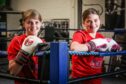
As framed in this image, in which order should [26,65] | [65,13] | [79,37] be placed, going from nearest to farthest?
[26,65] → [79,37] → [65,13]

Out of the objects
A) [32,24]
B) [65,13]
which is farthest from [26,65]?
[65,13]

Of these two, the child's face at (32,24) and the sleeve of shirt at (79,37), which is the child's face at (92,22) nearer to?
the sleeve of shirt at (79,37)

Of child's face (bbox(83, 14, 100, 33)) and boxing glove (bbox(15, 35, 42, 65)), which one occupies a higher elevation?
child's face (bbox(83, 14, 100, 33))

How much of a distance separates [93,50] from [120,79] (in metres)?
3.55

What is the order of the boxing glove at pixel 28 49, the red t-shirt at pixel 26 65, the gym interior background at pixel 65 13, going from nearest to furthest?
the boxing glove at pixel 28 49 < the red t-shirt at pixel 26 65 < the gym interior background at pixel 65 13

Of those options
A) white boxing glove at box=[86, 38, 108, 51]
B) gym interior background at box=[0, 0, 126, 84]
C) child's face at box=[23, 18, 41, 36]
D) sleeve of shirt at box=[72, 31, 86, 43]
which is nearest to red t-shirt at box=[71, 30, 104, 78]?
sleeve of shirt at box=[72, 31, 86, 43]

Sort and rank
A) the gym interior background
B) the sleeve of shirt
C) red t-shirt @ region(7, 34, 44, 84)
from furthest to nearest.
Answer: the gym interior background
the sleeve of shirt
red t-shirt @ region(7, 34, 44, 84)

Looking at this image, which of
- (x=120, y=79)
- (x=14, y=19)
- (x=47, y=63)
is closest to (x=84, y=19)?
(x=47, y=63)

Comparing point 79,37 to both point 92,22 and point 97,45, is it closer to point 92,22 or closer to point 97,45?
point 92,22

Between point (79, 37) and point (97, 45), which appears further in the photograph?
point (79, 37)

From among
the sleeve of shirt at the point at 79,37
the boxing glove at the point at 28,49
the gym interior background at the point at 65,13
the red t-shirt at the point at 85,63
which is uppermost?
the gym interior background at the point at 65,13

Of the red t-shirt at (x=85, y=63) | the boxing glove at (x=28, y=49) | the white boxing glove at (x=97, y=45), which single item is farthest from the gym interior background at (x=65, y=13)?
the boxing glove at (x=28, y=49)

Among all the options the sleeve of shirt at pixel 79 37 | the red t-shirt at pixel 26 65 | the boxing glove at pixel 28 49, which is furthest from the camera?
the sleeve of shirt at pixel 79 37

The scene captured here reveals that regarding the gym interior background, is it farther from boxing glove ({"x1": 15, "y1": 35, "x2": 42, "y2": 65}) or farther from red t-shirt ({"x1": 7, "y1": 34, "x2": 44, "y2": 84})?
boxing glove ({"x1": 15, "y1": 35, "x2": 42, "y2": 65})
